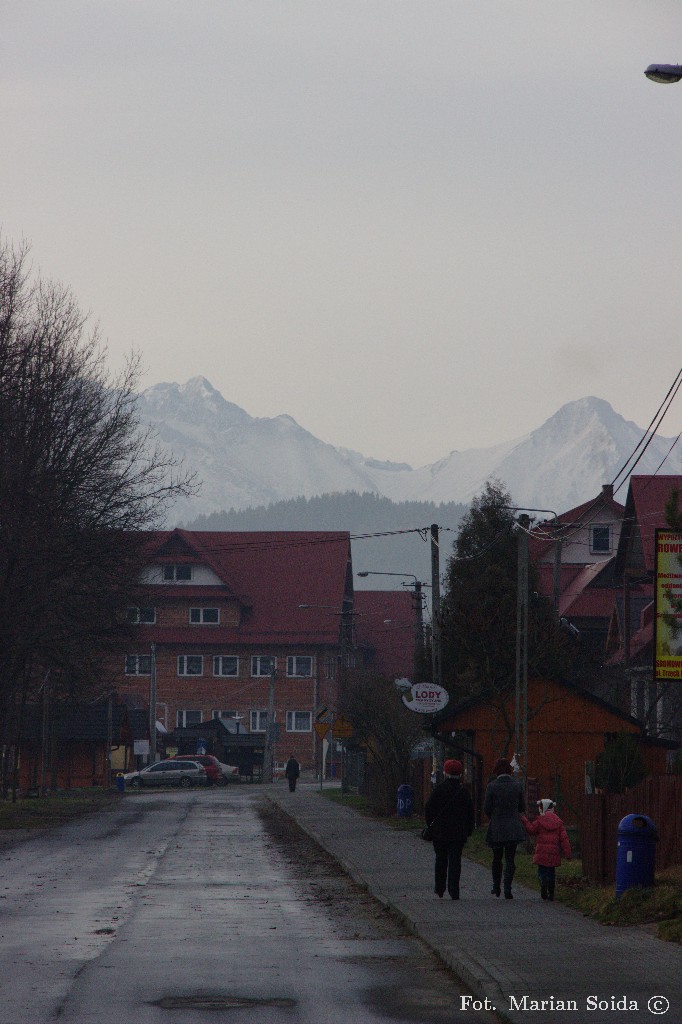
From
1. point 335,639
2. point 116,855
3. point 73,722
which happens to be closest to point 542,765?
point 116,855

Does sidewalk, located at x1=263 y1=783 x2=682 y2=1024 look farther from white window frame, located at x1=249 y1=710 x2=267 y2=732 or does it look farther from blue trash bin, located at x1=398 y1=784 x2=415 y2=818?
white window frame, located at x1=249 y1=710 x2=267 y2=732

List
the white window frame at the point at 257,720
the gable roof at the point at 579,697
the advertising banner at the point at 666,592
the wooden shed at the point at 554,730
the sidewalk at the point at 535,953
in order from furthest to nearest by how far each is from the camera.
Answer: the white window frame at the point at 257,720, the wooden shed at the point at 554,730, the gable roof at the point at 579,697, the advertising banner at the point at 666,592, the sidewalk at the point at 535,953

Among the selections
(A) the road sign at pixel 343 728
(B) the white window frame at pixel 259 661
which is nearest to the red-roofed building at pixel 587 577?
(A) the road sign at pixel 343 728

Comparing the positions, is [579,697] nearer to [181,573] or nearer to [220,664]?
[220,664]

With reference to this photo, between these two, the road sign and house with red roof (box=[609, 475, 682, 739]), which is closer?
house with red roof (box=[609, 475, 682, 739])

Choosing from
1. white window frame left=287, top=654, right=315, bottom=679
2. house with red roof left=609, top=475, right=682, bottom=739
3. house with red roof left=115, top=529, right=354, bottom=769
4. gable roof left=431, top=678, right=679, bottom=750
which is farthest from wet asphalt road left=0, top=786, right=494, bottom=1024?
white window frame left=287, top=654, right=315, bottom=679

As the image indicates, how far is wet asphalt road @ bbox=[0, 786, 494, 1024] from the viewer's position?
985 centimetres

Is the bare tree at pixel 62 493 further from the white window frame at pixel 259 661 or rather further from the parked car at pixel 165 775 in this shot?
the white window frame at pixel 259 661

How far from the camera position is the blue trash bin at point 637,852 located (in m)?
15.4

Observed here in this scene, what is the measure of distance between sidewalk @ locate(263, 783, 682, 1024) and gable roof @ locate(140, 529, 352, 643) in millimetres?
70673

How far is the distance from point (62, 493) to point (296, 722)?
53.7m

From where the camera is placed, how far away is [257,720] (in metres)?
90.2

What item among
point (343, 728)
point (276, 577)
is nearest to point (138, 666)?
point (276, 577)

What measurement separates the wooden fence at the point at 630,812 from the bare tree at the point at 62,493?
20.7 metres
